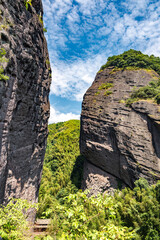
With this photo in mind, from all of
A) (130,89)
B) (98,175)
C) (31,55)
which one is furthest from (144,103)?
(31,55)

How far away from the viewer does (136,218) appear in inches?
401

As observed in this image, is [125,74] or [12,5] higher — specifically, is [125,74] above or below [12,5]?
above

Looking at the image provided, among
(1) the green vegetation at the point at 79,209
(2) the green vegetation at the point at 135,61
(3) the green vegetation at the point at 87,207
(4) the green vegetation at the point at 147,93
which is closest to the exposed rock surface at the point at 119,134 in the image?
(4) the green vegetation at the point at 147,93

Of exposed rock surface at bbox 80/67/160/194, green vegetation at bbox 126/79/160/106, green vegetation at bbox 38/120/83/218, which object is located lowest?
green vegetation at bbox 38/120/83/218

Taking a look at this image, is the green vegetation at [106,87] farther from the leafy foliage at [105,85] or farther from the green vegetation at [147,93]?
the green vegetation at [147,93]

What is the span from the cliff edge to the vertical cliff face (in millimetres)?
6978

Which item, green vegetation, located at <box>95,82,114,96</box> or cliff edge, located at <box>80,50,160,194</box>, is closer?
cliff edge, located at <box>80,50,160,194</box>

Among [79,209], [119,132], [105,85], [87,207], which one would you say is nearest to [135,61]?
[105,85]

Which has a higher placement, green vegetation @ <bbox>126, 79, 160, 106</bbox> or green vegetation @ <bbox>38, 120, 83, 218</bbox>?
green vegetation @ <bbox>126, 79, 160, 106</bbox>

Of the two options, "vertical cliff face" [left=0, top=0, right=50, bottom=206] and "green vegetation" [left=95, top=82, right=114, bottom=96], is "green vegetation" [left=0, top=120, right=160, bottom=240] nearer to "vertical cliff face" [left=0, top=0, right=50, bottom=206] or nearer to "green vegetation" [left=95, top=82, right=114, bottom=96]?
"vertical cliff face" [left=0, top=0, right=50, bottom=206]

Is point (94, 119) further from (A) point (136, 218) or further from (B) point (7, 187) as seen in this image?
(B) point (7, 187)

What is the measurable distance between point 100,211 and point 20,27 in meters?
9.93

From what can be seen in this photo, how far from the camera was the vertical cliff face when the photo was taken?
20.0 ft

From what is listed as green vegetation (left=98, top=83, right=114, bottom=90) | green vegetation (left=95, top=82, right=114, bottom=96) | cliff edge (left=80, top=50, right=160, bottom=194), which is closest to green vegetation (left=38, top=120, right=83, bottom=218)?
cliff edge (left=80, top=50, right=160, bottom=194)
